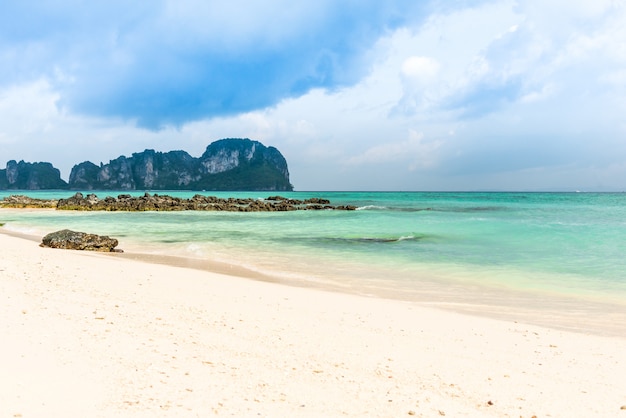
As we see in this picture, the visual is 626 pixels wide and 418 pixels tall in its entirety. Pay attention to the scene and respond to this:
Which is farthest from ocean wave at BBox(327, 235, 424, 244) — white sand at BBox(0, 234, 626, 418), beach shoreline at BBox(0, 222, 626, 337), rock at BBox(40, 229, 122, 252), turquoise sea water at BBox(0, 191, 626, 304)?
white sand at BBox(0, 234, 626, 418)

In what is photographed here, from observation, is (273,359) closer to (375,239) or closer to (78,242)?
(78,242)

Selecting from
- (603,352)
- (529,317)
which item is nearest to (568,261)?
(529,317)

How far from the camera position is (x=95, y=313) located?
706 cm

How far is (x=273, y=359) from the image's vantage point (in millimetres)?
5750

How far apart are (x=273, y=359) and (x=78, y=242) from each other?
15874mm

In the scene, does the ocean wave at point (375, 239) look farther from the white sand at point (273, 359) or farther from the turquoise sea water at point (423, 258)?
the white sand at point (273, 359)

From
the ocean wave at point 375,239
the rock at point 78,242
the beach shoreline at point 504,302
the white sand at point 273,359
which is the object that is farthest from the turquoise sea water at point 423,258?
the white sand at point 273,359

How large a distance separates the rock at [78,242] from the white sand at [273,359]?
9.46 meters

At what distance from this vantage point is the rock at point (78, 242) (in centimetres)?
1820

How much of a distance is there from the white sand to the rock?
9.46 m

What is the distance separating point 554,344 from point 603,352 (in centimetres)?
70

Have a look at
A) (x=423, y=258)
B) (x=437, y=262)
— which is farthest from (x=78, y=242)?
(x=437, y=262)

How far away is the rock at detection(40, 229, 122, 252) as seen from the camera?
59.7 feet

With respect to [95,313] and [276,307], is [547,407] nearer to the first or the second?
[276,307]
